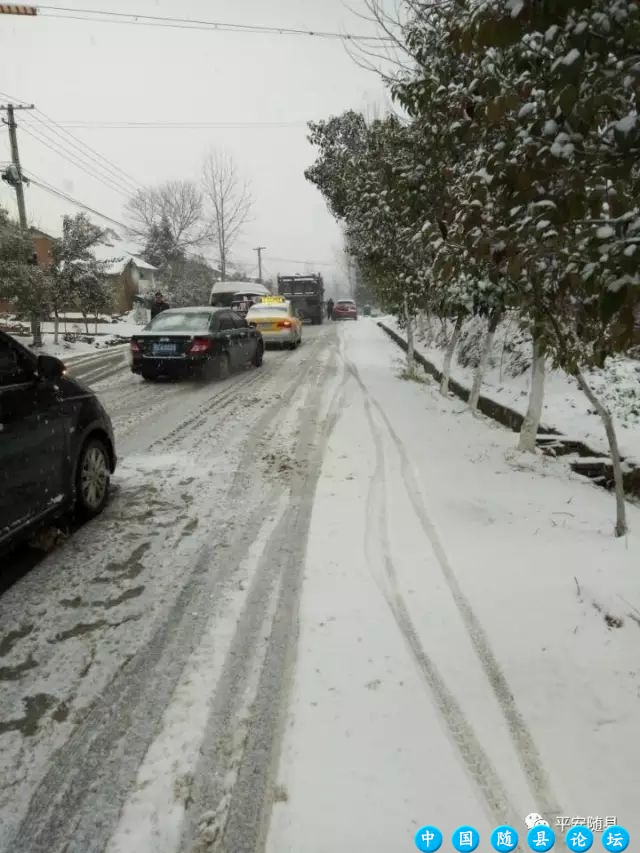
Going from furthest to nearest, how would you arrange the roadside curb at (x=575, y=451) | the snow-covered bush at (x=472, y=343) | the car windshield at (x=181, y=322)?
1. the snow-covered bush at (x=472, y=343)
2. the car windshield at (x=181, y=322)
3. the roadside curb at (x=575, y=451)

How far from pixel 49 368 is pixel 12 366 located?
32 centimetres

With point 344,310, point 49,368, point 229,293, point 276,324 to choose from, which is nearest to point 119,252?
point 229,293

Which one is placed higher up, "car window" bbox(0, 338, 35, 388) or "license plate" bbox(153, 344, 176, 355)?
"car window" bbox(0, 338, 35, 388)

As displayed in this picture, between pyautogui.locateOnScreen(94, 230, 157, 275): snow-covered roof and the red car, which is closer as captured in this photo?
pyautogui.locateOnScreen(94, 230, 157, 275): snow-covered roof

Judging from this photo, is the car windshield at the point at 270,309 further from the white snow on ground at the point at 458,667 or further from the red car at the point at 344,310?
the red car at the point at 344,310

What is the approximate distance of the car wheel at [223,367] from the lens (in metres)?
11.3

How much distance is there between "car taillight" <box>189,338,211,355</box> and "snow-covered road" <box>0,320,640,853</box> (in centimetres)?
572

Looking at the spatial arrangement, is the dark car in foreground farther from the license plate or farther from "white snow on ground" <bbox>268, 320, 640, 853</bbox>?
the license plate

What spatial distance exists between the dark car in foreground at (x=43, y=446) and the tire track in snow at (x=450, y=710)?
2.22 metres

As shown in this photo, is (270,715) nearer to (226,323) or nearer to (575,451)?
(575,451)

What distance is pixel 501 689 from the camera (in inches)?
98.3

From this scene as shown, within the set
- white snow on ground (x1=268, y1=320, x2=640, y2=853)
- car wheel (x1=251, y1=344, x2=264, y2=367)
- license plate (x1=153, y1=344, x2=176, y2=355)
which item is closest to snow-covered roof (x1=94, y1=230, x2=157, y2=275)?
car wheel (x1=251, y1=344, x2=264, y2=367)

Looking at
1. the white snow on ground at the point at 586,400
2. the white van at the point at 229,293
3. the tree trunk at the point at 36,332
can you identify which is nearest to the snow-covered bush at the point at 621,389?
the white snow on ground at the point at 586,400

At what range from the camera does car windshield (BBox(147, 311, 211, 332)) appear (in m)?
10.9
